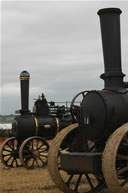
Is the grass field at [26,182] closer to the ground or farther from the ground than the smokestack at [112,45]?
closer to the ground

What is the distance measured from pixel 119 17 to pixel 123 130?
1714 millimetres

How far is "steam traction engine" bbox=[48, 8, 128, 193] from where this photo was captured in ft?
15.4

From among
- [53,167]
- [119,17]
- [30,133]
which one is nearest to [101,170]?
[53,167]

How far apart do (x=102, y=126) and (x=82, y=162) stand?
0.55 meters

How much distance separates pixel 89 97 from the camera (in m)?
5.27

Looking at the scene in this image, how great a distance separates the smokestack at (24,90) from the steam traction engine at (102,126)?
4716mm

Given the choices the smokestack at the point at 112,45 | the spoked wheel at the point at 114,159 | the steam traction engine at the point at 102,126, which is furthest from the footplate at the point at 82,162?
the smokestack at the point at 112,45

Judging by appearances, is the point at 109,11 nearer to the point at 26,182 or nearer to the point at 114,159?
the point at 114,159

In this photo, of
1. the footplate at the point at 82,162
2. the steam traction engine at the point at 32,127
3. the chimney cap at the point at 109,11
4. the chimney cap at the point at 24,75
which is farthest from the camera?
the chimney cap at the point at 24,75

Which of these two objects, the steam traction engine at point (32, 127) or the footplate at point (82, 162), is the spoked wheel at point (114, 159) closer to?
the footplate at point (82, 162)

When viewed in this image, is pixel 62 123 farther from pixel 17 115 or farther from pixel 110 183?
pixel 110 183

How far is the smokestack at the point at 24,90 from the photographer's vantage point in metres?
10.2

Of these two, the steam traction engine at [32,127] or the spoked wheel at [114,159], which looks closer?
the spoked wheel at [114,159]

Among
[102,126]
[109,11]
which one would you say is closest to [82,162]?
[102,126]
